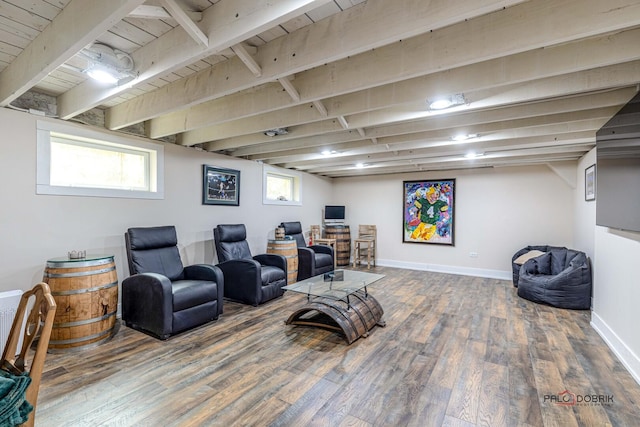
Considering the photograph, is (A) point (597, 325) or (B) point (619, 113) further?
(A) point (597, 325)

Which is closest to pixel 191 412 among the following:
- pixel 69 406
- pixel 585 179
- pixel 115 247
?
pixel 69 406

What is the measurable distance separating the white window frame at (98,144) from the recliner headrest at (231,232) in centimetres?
87

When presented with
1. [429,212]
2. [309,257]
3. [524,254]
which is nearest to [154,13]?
[309,257]

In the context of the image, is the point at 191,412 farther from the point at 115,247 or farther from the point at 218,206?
the point at 218,206

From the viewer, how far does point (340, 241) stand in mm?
6555

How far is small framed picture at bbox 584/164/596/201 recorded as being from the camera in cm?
363

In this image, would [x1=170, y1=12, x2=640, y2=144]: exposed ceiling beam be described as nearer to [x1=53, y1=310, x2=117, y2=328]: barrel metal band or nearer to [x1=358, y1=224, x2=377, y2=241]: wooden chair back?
[x1=53, y1=310, x2=117, y2=328]: barrel metal band

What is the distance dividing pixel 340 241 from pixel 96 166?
458cm

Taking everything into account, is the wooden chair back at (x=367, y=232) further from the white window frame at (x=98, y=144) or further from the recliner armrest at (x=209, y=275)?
the white window frame at (x=98, y=144)

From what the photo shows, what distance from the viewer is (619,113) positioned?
234 centimetres

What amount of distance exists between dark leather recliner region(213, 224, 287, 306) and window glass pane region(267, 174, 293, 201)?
4.58ft

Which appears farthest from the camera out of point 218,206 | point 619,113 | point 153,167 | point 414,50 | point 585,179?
point 218,206

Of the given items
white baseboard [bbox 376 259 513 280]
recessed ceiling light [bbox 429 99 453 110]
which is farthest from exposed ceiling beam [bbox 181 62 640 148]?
white baseboard [bbox 376 259 513 280]

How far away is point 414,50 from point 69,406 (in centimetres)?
304
